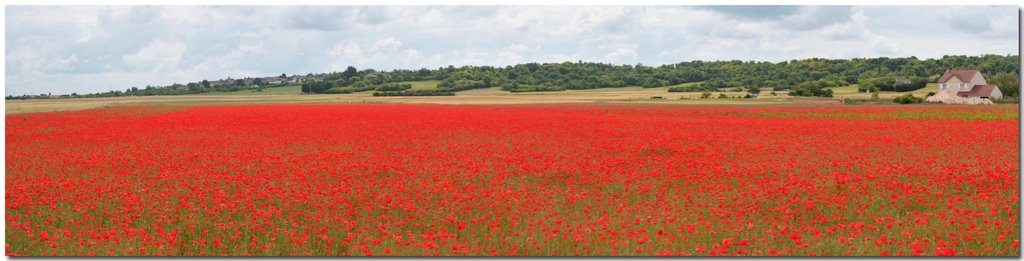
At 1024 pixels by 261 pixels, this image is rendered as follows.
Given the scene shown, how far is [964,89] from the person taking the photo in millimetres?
73625

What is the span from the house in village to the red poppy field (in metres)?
49.7

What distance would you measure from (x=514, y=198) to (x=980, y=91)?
231 feet

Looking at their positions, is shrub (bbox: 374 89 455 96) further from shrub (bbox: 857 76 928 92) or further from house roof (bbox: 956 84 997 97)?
house roof (bbox: 956 84 997 97)

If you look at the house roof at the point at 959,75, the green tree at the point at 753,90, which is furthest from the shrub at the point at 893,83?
the green tree at the point at 753,90

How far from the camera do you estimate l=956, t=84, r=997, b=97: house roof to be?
67.2 m

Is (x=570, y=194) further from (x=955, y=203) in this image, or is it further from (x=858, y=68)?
(x=858, y=68)

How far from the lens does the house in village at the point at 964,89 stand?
218 ft

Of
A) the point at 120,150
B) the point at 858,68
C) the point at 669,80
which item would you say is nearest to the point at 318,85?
the point at 669,80

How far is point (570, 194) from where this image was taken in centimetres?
1342

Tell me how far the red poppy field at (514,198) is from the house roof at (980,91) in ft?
167

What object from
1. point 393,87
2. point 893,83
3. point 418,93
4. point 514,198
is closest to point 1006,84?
point 893,83

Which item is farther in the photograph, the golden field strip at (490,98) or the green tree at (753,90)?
the green tree at (753,90)

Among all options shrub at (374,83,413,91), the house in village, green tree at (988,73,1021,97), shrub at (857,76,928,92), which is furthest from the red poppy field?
shrub at (374,83,413,91)

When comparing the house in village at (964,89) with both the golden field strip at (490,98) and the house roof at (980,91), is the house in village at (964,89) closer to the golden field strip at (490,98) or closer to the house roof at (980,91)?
the house roof at (980,91)
